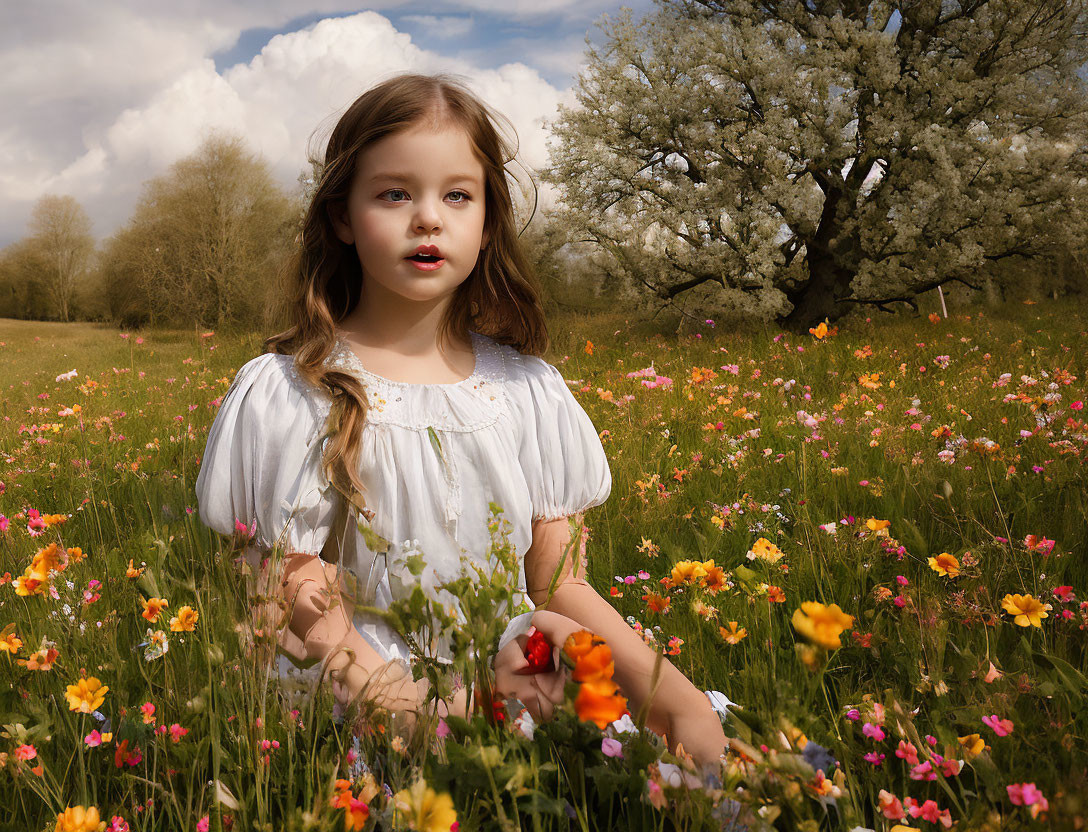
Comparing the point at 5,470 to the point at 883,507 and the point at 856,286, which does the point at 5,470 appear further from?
the point at 856,286

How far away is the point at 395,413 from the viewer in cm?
217

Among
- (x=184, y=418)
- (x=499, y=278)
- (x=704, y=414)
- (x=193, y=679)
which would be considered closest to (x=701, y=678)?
(x=193, y=679)

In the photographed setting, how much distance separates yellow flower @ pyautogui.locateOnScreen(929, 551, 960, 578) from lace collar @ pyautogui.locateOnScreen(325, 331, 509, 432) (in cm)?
132

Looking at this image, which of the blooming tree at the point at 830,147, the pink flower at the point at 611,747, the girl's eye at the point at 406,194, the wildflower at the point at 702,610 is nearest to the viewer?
the pink flower at the point at 611,747

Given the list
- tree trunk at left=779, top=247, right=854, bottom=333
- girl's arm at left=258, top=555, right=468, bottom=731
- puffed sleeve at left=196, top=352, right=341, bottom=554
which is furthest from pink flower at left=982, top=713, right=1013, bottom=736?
tree trunk at left=779, top=247, right=854, bottom=333

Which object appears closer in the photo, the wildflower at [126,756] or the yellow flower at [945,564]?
the wildflower at [126,756]

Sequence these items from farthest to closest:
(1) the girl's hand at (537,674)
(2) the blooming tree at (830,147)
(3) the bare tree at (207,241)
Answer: (3) the bare tree at (207,241)
(2) the blooming tree at (830,147)
(1) the girl's hand at (537,674)

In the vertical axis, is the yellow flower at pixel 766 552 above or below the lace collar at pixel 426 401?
below

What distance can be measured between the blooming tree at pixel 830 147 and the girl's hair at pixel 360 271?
7951 millimetres

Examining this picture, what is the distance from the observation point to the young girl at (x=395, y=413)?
6.48 ft

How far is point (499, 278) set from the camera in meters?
2.56

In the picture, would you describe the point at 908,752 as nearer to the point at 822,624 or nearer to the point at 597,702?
the point at 822,624

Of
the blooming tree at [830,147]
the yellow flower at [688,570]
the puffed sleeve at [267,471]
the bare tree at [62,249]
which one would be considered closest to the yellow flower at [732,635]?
the yellow flower at [688,570]

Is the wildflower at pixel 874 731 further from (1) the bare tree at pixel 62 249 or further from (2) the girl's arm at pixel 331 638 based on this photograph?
(1) the bare tree at pixel 62 249
